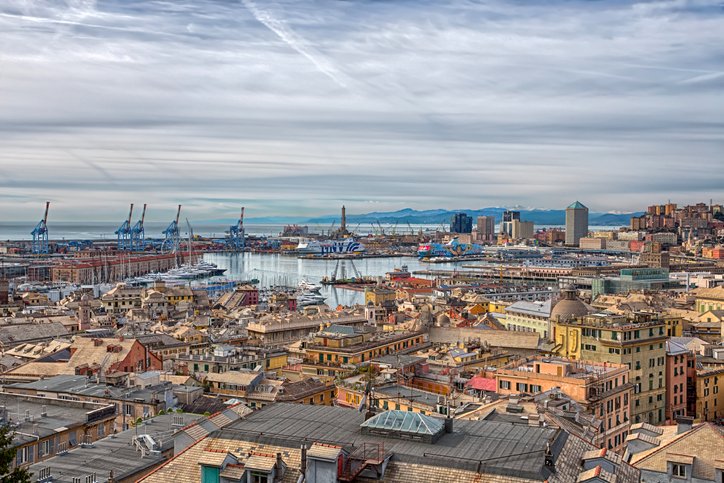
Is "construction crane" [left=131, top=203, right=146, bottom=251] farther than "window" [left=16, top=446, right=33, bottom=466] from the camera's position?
Yes

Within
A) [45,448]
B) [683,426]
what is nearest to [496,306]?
[683,426]

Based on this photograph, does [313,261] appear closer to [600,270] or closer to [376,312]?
[600,270]

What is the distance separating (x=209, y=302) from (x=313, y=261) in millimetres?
103838

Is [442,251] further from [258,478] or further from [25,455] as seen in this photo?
[258,478]

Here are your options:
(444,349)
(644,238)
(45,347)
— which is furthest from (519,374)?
(644,238)

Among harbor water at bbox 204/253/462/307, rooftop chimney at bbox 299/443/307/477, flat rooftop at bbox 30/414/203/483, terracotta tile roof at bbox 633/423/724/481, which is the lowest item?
harbor water at bbox 204/253/462/307

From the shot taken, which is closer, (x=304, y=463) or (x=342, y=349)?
(x=304, y=463)

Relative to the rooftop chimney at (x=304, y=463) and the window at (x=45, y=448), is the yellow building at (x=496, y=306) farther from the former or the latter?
the rooftop chimney at (x=304, y=463)

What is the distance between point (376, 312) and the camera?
50.9 meters

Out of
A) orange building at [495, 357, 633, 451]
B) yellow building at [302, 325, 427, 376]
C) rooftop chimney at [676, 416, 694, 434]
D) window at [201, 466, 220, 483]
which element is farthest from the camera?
yellow building at [302, 325, 427, 376]

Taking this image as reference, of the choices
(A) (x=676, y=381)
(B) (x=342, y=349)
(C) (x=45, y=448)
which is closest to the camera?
(C) (x=45, y=448)

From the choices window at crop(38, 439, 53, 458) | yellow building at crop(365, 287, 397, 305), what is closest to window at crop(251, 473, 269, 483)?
window at crop(38, 439, 53, 458)

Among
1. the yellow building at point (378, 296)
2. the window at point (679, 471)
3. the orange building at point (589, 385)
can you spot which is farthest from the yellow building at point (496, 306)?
the window at point (679, 471)

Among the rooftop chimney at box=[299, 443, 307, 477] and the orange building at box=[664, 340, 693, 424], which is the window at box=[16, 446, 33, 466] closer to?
the rooftop chimney at box=[299, 443, 307, 477]
